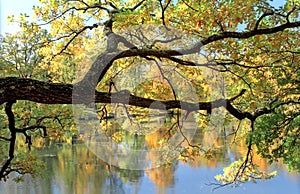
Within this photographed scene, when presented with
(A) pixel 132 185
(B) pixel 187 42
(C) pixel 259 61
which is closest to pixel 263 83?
(C) pixel 259 61

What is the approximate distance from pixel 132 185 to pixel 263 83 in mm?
5776

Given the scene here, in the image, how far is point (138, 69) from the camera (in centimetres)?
495

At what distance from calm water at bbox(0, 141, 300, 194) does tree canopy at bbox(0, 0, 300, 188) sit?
11.1 ft

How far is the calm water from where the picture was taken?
8.53 meters

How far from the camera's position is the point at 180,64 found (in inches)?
168

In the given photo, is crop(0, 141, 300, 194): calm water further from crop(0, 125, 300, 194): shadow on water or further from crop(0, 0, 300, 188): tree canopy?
crop(0, 0, 300, 188): tree canopy

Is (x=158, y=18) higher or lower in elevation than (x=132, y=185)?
higher

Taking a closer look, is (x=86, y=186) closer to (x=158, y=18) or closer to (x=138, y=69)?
(x=138, y=69)

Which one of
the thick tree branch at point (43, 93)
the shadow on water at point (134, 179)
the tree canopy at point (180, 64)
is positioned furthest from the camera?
the shadow on water at point (134, 179)

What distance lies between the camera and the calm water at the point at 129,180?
853 centimetres

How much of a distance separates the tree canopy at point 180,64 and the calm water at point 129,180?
11.1ft

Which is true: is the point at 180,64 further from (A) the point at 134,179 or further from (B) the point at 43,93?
(A) the point at 134,179

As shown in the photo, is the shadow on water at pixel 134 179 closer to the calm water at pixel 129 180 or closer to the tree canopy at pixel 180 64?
the calm water at pixel 129 180

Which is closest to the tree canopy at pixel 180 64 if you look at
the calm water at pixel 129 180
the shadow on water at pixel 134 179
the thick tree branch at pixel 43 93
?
the thick tree branch at pixel 43 93
